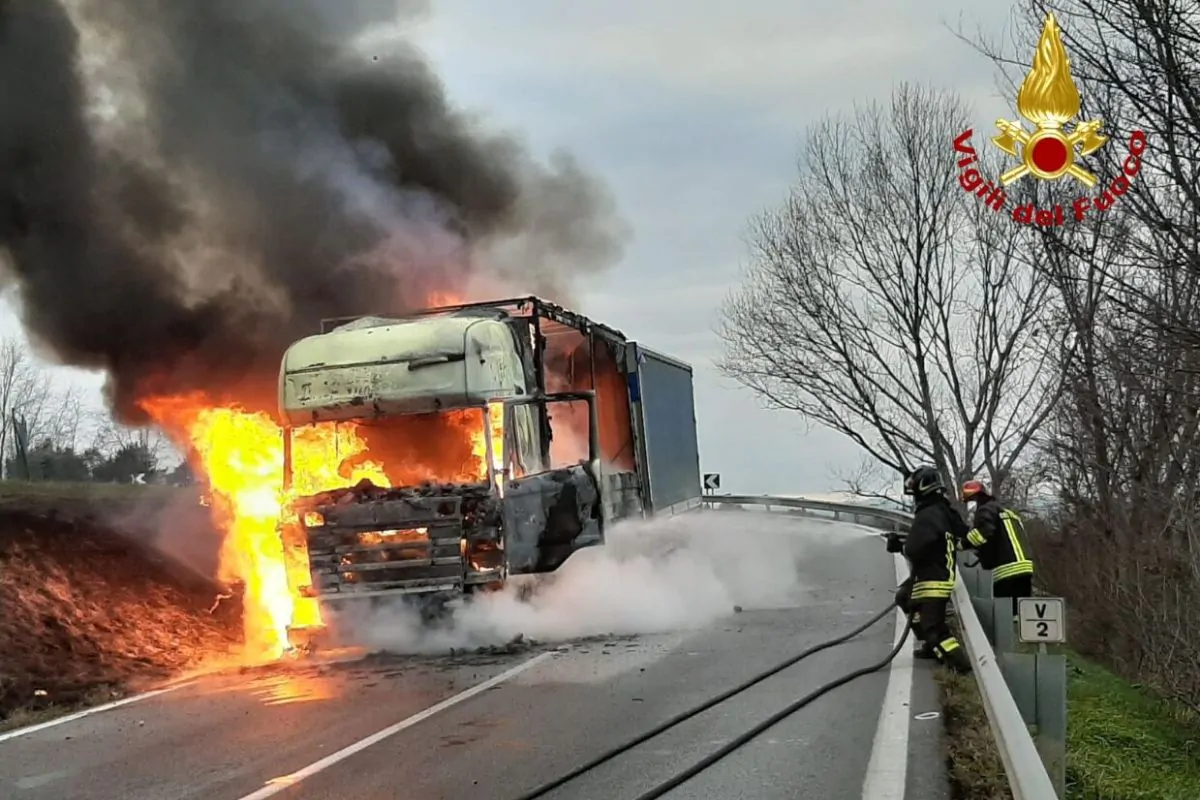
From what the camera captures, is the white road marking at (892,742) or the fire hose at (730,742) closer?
the white road marking at (892,742)

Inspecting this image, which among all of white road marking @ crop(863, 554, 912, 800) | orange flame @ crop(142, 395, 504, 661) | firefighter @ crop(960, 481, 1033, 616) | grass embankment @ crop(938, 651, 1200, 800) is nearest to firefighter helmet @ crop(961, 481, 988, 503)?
firefighter @ crop(960, 481, 1033, 616)

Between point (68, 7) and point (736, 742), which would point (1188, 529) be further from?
point (68, 7)

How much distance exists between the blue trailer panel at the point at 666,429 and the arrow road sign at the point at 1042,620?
9.80 metres

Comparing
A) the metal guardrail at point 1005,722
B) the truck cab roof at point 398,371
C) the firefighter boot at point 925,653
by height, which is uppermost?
the truck cab roof at point 398,371

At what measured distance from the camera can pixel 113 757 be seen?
7109mm

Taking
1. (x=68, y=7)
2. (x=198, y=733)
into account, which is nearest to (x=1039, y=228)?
(x=198, y=733)

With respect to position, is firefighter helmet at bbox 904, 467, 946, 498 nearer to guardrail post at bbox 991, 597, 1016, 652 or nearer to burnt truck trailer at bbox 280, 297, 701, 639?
guardrail post at bbox 991, 597, 1016, 652

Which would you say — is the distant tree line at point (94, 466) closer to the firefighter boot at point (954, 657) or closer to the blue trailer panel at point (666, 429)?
the blue trailer panel at point (666, 429)

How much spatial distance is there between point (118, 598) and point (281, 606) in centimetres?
175

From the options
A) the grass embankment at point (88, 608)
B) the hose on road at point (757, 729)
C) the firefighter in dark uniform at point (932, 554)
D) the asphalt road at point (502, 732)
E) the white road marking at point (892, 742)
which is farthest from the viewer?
the grass embankment at point (88, 608)

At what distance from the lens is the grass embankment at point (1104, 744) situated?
5.93 metres

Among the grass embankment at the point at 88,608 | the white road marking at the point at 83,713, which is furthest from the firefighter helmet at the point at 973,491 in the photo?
the grass embankment at the point at 88,608

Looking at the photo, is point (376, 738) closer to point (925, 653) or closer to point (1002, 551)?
point (925, 653)

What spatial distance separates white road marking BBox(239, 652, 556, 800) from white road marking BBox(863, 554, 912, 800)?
2.78 m
